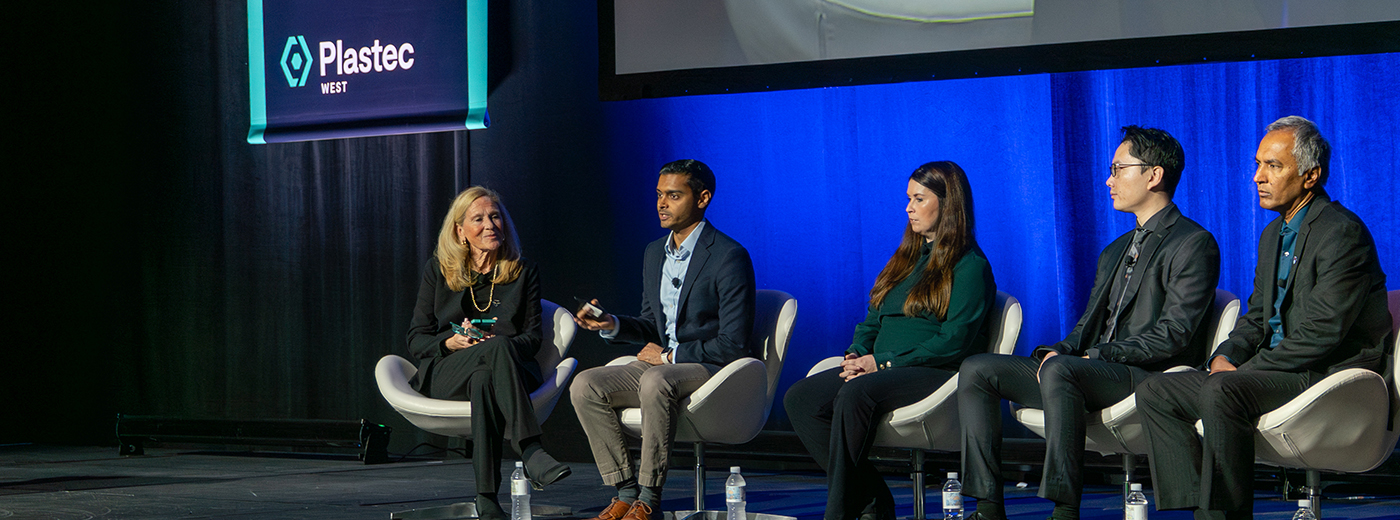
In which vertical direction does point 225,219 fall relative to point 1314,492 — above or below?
above

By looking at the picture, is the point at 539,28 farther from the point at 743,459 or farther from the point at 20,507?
the point at 20,507

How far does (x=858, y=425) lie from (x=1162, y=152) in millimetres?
1123

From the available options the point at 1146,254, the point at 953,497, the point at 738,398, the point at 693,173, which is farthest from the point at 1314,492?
the point at 693,173

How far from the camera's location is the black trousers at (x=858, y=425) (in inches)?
140

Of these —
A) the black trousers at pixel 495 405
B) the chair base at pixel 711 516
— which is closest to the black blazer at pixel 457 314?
the black trousers at pixel 495 405

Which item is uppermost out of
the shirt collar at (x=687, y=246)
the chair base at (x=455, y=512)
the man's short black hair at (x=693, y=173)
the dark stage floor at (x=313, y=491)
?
the man's short black hair at (x=693, y=173)

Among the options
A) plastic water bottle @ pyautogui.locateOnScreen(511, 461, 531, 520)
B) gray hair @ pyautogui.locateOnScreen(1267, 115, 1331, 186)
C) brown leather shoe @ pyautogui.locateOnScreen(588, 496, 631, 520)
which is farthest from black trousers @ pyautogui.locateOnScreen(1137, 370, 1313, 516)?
plastic water bottle @ pyautogui.locateOnScreen(511, 461, 531, 520)

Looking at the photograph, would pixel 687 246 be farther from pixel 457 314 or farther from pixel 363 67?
pixel 363 67

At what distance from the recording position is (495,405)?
402 centimetres

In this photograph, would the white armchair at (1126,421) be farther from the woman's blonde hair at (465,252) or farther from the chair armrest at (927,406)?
the woman's blonde hair at (465,252)

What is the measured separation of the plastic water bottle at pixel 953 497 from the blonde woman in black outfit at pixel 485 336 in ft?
3.62

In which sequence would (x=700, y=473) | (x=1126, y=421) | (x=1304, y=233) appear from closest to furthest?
(x=1304, y=233)
(x=1126, y=421)
(x=700, y=473)

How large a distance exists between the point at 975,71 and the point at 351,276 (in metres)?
3.24

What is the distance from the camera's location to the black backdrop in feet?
20.1
